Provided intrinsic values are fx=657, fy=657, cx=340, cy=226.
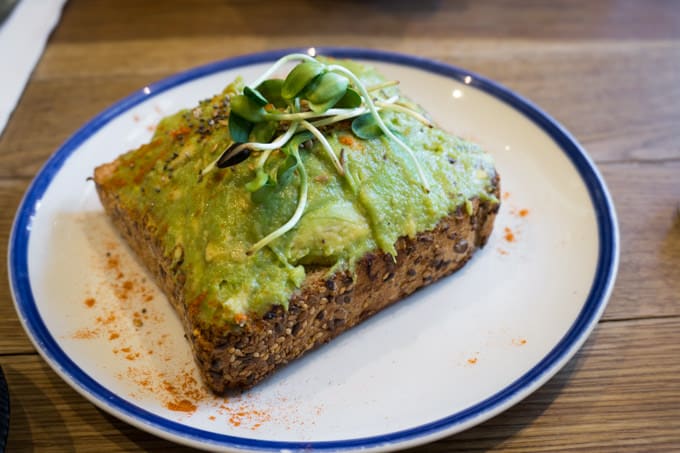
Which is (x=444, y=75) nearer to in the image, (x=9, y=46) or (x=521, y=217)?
(x=521, y=217)

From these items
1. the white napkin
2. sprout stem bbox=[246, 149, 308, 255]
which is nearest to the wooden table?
the white napkin

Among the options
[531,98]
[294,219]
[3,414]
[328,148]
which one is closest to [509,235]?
[328,148]

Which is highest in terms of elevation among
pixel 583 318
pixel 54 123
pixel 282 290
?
pixel 282 290

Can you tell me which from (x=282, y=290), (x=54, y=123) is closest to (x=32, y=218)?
(x=54, y=123)

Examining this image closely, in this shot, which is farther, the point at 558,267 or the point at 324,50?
the point at 324,50

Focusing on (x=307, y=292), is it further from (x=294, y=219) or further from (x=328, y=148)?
(x=328, y=148)

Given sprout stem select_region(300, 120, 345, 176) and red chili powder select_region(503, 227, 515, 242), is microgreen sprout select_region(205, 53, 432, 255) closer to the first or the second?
sprout stem select_region(300, 120, 345, 176)

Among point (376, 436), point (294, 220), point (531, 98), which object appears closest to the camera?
point (376, 436)
